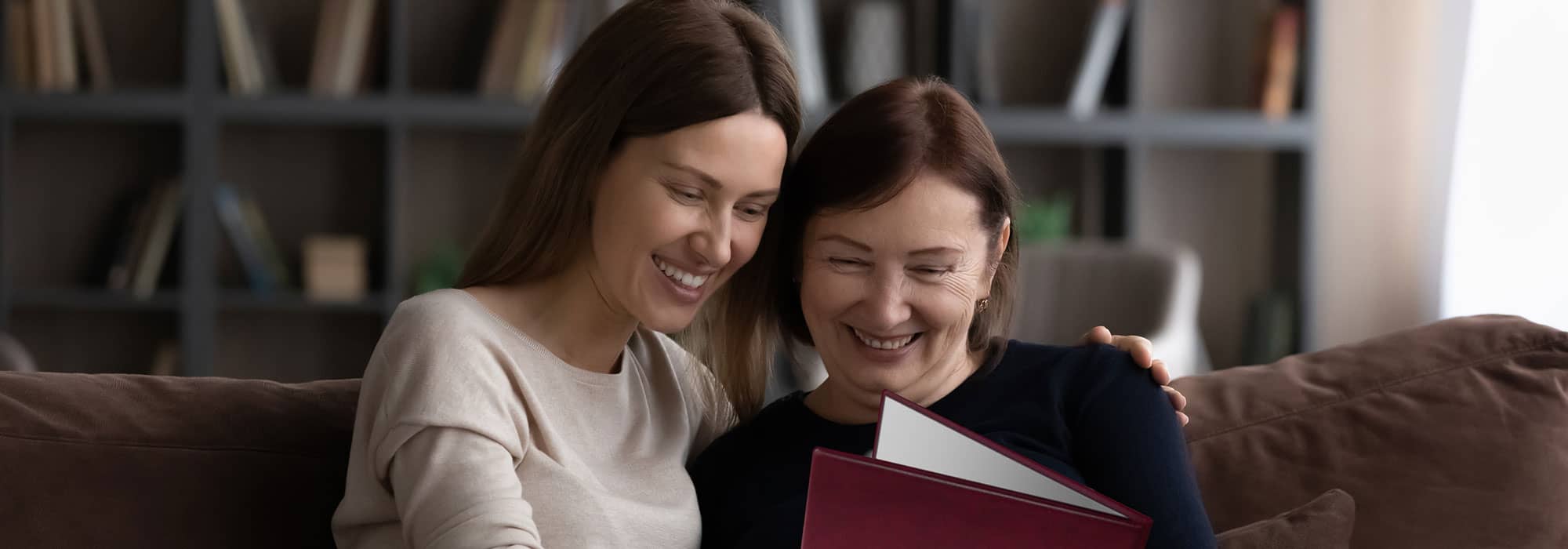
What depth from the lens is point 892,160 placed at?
127 centimetres

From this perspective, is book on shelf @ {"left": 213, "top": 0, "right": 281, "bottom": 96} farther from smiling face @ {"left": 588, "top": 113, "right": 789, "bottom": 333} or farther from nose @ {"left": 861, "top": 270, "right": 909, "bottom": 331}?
nose @ {"left": 861, "top": 270, "right": 909, "bottom": 331}

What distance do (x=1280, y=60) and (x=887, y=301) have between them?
340cm

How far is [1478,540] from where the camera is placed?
1342mm

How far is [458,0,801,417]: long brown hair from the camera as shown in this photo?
4.07 ft

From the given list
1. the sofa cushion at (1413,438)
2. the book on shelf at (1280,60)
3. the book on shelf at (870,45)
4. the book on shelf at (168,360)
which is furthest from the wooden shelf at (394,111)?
the sofa cushion at (1413,438)

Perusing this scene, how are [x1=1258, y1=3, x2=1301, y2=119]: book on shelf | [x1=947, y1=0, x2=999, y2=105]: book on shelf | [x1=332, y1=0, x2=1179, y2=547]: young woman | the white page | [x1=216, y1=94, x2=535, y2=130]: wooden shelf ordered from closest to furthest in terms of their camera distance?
the white page
[x1=332, y1=0, x2=1179, y2=547]: young woman
[x1=216, y1=94, x2=535, y2=130]: wooden shelf
[x1=947, y1=0, x2=999, y2=105]: book on shelf
[x1=1258, y1=3, x2=1301, y2=119]: book on shelf

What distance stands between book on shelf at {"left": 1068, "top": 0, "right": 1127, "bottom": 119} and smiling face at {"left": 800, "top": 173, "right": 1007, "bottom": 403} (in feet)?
9.65

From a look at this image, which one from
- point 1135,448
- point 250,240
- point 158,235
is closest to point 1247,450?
point 1135,448

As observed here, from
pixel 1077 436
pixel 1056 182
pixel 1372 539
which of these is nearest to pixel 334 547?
pixel 1077 436

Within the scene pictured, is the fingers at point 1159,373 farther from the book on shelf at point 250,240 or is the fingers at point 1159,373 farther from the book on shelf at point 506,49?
the book on shelf at point 250,240

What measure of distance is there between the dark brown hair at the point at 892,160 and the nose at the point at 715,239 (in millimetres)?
106

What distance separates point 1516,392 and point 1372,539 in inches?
9.0

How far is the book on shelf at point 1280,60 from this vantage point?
4.24 m

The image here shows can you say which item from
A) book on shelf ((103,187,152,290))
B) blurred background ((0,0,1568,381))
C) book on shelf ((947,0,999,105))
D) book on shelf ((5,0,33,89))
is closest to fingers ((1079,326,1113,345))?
blurred background ((0,0,1568,381))
